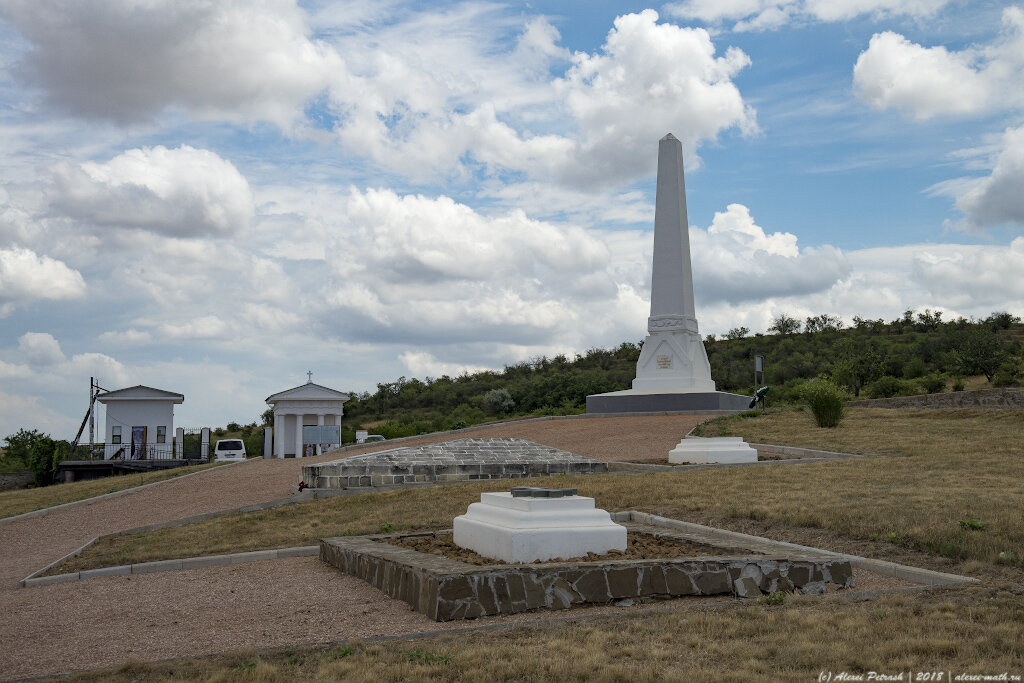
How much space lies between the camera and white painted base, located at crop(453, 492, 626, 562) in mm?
7879

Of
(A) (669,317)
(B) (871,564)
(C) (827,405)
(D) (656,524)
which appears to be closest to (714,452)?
(D) (656,524)

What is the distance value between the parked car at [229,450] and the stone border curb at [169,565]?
23.6 meters

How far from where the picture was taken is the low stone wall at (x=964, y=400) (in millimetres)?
26312

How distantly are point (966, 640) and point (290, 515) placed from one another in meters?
10.1

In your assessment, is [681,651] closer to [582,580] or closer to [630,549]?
[582,580]

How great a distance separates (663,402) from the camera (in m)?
29.7

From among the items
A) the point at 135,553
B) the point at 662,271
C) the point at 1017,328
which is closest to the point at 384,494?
the point at 135,553

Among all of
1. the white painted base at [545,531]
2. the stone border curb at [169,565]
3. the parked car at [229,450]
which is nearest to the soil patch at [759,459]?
the stone border curb at [169,565]

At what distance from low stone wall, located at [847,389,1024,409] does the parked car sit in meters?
22.4

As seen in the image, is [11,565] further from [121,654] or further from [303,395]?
[303,395]

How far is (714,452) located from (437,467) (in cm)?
550

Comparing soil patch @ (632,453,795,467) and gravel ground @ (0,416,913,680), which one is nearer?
gravel ground @ (0,416,913,680)

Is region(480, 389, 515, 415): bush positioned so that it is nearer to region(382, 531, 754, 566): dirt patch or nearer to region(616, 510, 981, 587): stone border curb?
region(616, 510, 981, 587): stone border curb

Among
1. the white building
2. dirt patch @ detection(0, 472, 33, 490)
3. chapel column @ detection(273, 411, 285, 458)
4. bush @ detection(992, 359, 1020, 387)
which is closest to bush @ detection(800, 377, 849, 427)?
bush @ detection(992, 359, 1020, 387)
